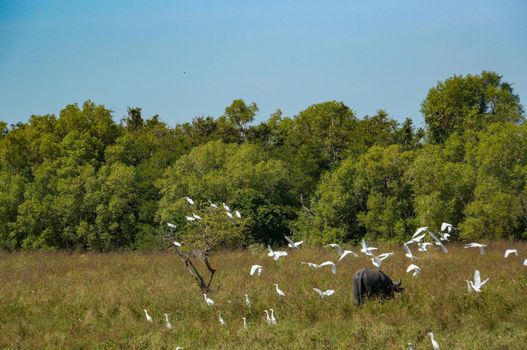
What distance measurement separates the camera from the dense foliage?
1225 inches

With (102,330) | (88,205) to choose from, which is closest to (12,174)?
(88,205)

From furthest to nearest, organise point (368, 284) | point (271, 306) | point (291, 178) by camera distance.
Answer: point (291, 178)
point (271, 306)
point (368, 284)

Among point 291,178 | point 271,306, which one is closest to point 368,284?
point 271,306

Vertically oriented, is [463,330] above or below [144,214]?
above

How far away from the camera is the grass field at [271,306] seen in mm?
12097

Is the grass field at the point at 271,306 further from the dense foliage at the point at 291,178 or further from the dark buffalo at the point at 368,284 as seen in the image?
the dense foliage at the point at 291,178

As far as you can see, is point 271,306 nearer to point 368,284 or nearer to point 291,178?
point 368,284

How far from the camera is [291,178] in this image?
123ft

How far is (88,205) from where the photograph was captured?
117 ft

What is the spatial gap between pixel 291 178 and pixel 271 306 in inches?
894

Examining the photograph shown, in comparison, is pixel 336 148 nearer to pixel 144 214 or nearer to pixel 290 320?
pixel 144 214

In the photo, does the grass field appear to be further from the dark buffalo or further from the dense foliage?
the dense foliage

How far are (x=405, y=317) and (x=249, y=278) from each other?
6.40 metres

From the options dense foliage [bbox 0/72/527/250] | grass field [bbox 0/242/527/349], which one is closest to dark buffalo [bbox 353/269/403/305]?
grass field [bbox 0/242/527/349]
